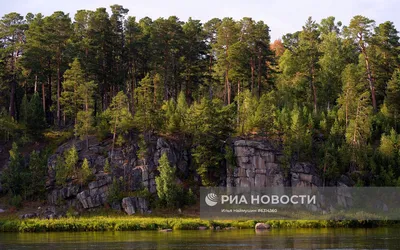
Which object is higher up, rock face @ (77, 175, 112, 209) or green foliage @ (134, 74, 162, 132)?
green foliage @ (134, 74, 162, 132)

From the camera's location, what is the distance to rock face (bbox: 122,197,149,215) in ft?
202

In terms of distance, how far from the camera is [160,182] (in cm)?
6184

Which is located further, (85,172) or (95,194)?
(95,194)

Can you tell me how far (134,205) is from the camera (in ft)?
203

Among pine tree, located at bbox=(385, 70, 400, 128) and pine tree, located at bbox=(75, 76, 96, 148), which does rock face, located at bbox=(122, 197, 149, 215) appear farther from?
pine tree, located at bbox=(385, 70, 400, 128)

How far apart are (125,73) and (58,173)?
21.5 meters

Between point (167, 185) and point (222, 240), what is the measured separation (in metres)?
18.4

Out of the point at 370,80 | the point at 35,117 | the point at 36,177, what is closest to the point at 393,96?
the point at 370,80

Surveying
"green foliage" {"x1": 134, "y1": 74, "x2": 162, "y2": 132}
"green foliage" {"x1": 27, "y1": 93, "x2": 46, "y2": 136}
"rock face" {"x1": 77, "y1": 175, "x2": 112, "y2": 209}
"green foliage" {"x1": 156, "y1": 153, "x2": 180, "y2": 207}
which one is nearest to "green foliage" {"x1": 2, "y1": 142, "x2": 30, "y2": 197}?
"green foliage" {"x1": 27, "y1": 93, "x2": 46, "y2": 136}

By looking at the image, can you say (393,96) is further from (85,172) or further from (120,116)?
(85,172)

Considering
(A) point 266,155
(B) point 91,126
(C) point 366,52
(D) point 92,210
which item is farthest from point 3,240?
(C) point 366,52

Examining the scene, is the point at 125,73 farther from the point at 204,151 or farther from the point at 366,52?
the point at 366,52

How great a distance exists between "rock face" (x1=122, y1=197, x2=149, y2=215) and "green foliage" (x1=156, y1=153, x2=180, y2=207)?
2.03 meters

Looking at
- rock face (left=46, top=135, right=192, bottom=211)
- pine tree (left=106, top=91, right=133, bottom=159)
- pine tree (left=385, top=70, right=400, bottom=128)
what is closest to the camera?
rock face (left=46, top=135, right=192, bottom=211)
